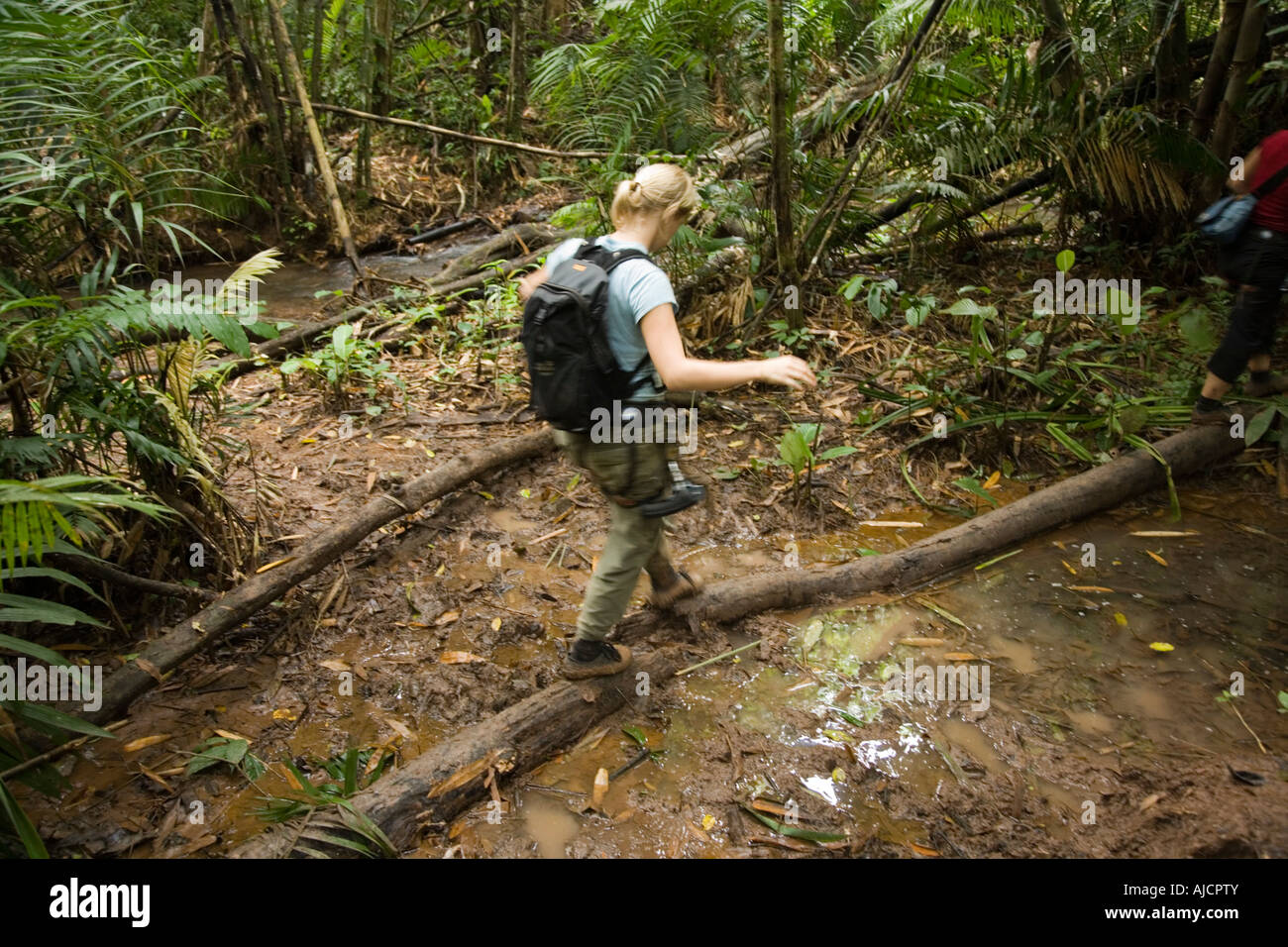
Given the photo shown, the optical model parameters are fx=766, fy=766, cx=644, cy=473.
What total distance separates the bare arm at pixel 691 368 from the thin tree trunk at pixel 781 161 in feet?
10.7

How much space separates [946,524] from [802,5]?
408 centimetres

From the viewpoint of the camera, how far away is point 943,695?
9.91ft

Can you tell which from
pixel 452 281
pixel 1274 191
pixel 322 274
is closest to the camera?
pixel 1274 191

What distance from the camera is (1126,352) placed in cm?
512

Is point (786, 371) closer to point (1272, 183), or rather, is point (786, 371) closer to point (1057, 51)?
point (1272, 183)

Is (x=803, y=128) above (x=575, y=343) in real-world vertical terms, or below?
above

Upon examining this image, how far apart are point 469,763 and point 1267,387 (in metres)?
4.83

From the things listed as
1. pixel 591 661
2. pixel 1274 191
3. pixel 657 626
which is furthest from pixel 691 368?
pixel 1274 191

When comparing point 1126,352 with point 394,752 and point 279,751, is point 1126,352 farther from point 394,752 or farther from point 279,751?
point 279,751

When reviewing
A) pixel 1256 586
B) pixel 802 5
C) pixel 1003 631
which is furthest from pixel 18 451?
pixel 802 5

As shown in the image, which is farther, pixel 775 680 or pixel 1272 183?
pixel 1272 183

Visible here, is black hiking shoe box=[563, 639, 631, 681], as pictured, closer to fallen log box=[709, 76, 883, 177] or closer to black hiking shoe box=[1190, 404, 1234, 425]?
black hiking shoe box=[1190, 404, 1234, 425]

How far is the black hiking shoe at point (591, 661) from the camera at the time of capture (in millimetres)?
2959

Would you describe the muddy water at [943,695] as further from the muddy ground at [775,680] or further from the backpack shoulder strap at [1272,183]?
the backpack shoulder strap at [1272,183]
